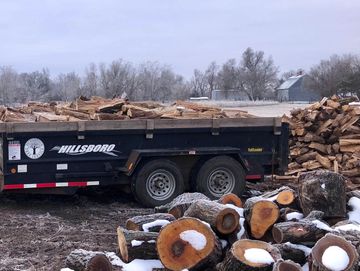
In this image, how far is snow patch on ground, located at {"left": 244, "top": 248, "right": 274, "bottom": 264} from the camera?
588cm

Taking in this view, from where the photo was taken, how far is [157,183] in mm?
10758

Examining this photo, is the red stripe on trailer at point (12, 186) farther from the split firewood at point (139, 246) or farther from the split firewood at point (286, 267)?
the split firewood at point (286, 267)

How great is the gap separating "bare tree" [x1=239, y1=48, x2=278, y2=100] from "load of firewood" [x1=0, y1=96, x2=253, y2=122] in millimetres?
94027

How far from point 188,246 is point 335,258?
4.76ft

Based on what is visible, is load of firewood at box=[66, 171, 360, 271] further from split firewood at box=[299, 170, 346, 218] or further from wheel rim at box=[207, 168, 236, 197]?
wheel rim at box=[207, 168, 236, 197]

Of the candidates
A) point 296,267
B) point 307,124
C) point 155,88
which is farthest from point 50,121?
point 155,88

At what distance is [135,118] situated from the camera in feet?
36.3

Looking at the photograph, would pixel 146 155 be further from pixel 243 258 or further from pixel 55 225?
pixel 243 258

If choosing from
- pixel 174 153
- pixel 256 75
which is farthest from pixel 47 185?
pixel 256 75

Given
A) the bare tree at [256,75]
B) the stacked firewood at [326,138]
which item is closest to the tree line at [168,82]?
the bare tree at [256,75]

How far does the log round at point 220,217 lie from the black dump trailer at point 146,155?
3.48 metres

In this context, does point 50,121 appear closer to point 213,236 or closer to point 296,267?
point 213,236

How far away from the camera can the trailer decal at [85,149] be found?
33.6 ft

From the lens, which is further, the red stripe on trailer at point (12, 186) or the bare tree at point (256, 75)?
the bare tree at point (256, 75)
